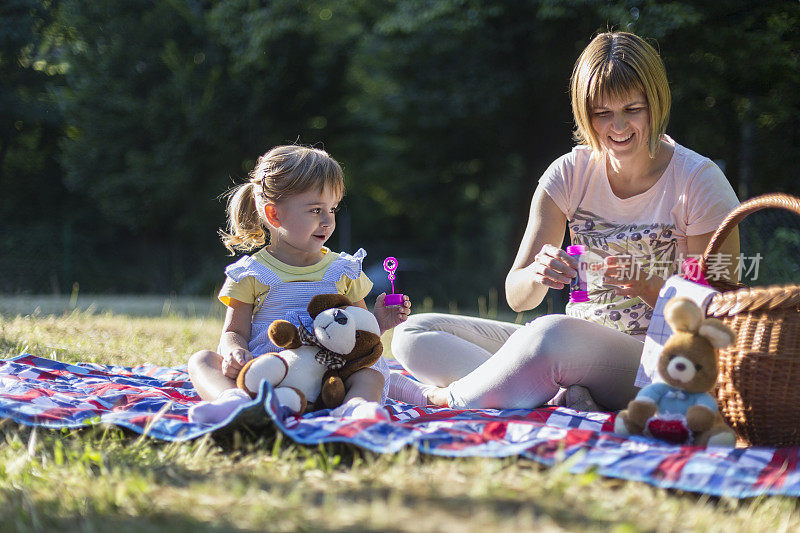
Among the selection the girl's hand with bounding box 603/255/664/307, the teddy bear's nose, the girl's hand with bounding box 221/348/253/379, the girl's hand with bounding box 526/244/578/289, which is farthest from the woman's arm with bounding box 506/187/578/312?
the girl's hand with bounding box 221/348/253/379

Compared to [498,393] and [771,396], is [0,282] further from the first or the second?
[771,396]

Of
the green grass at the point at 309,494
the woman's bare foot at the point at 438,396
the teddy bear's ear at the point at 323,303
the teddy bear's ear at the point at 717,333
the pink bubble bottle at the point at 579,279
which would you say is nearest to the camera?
the green grass at the point at 309,494

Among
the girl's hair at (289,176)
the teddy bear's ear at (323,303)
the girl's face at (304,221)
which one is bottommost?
the teddy bear's ear at (323,303)

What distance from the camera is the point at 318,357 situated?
2350 millimetres

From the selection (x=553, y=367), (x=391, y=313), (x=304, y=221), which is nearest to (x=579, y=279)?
(x=553, y=367)

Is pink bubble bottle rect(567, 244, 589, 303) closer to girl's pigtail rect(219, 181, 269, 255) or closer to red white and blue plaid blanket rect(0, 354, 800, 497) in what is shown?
red white and blue plaid blanket rect(0, 354, 800, 497)

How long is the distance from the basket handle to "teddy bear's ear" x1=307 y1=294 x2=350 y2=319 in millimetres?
1079

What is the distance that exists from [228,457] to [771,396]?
137 centimetres

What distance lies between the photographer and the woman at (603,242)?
2361 millimetres

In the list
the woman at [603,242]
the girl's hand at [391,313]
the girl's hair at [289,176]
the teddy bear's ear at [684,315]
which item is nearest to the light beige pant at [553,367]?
the woman at [603,242]

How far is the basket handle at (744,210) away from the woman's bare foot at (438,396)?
920 millimetres

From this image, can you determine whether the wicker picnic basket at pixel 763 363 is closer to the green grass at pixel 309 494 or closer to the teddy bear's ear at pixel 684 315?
the teddy bear's ear at pixel 684 315

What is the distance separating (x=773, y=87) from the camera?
9000 millimetres

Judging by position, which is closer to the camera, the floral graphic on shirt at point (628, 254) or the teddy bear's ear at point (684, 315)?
the teddy bear's ear at point (684, 315)
